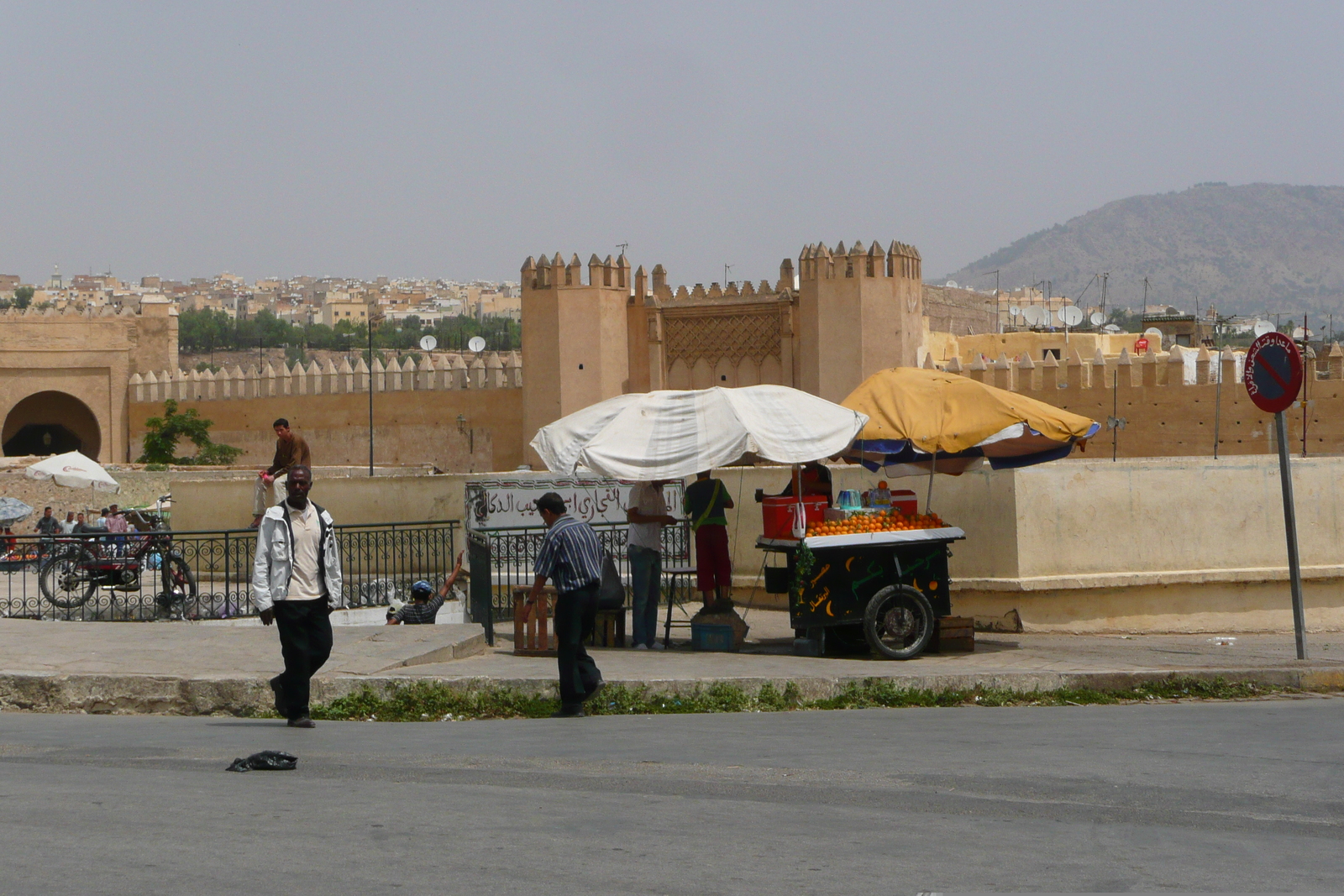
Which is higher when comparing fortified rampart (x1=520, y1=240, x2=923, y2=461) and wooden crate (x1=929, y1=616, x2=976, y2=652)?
fortified rampart (x1=520, y1=240, x2=923, y2=461)

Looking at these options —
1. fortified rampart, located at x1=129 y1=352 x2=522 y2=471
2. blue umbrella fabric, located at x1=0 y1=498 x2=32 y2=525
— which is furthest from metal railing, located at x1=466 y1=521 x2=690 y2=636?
fortified rampart, located at x1=129 y1=352 x2=522 y2=471

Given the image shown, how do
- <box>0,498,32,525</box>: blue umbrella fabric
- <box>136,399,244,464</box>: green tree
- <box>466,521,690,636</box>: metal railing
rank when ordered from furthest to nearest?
<box>136,399,244,464</box>: green tree
<box>0,498,32,525</box>: blue umbrella fabric
<box>466,521,690,636</box>: metal railing

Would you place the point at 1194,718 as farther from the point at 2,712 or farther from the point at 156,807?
the point at 2,712

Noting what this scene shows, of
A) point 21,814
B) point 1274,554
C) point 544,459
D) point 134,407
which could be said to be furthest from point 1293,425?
point 134,407

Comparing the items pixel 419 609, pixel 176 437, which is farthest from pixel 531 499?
pixel 176 437

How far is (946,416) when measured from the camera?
31.1 ft

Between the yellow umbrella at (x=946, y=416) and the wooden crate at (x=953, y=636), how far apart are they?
1.13 meters

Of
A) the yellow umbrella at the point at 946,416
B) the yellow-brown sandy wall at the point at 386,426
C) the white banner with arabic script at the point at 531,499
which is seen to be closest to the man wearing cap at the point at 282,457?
the white banner with arabic script at the point at 531,499

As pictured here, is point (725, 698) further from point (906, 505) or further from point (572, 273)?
point (572, 273)

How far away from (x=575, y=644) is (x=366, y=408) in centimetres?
3109

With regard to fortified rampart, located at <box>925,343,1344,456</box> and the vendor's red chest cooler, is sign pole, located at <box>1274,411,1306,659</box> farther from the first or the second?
fortified rampart, located at <box>925,343,1344,456</box>

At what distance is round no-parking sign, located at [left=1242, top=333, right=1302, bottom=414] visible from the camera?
28.7ft

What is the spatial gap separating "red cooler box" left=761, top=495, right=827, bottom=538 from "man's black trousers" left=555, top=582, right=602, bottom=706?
6.50ft

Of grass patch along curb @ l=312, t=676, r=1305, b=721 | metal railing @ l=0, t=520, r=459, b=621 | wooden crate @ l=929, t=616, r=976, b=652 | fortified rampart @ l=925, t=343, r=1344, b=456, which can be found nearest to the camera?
grass patch along curb @ l=312, t=676, r=1305, b=721
